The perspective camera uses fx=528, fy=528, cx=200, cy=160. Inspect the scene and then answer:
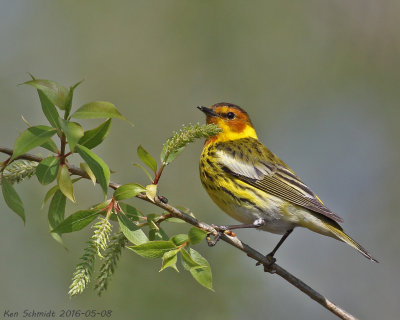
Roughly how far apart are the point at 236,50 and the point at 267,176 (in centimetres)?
337

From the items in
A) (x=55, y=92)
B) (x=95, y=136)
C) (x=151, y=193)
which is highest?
(x=55, y=92)

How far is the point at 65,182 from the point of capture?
2111 mm

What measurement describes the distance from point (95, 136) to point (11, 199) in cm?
41

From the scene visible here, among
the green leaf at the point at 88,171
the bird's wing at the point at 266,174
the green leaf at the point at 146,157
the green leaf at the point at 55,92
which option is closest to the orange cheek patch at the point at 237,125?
the bird's wing at the point at 266,174

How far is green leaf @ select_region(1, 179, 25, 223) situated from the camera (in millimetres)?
2057

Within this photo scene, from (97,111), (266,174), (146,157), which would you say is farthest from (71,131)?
(266,174)

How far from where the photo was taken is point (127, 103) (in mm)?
6746

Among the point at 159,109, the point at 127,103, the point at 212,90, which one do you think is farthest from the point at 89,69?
the point at 212,90

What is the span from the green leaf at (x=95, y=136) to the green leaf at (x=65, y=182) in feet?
0.41

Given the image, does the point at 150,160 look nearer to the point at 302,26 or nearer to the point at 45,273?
the point at 45,273

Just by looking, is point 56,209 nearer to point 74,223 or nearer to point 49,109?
point 74,223

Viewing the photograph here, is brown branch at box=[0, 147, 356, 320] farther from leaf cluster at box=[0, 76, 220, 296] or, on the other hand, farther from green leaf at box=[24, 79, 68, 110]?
green leaf at box=[24, 79, 68, 110]

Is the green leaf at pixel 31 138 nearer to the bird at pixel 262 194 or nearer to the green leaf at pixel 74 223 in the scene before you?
the green leaf at pixel 74 223

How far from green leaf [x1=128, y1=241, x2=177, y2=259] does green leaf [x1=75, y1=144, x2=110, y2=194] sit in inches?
11.2
